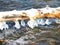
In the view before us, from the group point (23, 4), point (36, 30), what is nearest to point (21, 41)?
point (36, 30)

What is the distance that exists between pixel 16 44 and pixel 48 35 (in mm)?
338

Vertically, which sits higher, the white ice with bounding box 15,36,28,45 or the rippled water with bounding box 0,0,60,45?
the rippled water with bounding box 0,0,60,45

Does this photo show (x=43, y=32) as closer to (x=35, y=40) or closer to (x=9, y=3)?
(x=35, y=40)

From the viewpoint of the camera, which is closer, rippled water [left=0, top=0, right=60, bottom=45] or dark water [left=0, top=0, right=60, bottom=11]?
rippled water [left=0, top=0, right=60, bottom=45]

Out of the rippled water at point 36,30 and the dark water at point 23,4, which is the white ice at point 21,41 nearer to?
the rippled water at point 36,30

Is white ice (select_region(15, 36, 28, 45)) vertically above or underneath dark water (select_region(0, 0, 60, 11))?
underneath

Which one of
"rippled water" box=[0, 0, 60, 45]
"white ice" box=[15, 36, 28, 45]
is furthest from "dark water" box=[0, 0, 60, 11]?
"white ice" box=[15, 36, 28, 45]

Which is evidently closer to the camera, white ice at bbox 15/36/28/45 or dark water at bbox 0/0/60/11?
white ice at bbox 15/36/28/45

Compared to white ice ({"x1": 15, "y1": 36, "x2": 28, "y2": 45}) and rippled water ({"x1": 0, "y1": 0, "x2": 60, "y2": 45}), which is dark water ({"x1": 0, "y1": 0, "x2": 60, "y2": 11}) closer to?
rippled water ({"x1": 0, "y1": 0, "x2": 60, "y2": 45})

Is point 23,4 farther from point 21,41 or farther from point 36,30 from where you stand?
point 21,41

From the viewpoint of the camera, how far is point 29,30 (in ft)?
5.72

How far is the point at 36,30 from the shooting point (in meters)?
1.77

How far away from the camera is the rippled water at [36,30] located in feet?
5.58

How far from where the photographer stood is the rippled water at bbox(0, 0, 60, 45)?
1701mm
